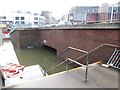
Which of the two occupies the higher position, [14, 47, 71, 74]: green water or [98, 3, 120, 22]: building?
[98, 3, 120, 22]: building

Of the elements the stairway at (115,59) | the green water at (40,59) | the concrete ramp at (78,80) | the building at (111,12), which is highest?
the building at (111,12)

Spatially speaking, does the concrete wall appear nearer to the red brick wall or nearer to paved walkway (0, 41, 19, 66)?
the red brick wall

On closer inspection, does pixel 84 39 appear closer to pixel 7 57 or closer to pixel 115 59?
pixel 115 59

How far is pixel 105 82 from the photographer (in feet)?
13.6

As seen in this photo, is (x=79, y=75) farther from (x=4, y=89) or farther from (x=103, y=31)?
(x=103, y=31)

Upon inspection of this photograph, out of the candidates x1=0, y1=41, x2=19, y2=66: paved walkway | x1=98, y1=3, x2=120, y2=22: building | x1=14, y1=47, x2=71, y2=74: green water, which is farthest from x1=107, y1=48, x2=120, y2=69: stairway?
x1=0, y1=41, x2=19, y2=66: paved walkway

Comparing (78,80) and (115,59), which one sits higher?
(115,59)

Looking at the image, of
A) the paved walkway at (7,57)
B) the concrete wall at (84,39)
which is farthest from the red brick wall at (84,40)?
the paved walkway at (7,57)

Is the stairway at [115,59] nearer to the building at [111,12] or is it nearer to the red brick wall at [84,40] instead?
the red brick wall at [84,40]

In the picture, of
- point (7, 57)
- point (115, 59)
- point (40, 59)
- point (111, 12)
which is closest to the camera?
point (115, 59)

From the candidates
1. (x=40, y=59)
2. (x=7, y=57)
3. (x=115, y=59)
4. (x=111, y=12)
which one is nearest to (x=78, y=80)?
(x=115, y=59)

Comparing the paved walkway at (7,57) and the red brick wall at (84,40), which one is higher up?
the red brick wall at (84,40)

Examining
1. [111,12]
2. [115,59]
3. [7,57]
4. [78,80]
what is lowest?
[7,57]

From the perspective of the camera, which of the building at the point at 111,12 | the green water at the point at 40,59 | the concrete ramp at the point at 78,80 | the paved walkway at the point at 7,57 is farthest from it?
the paved walkway at the point at 7,57
